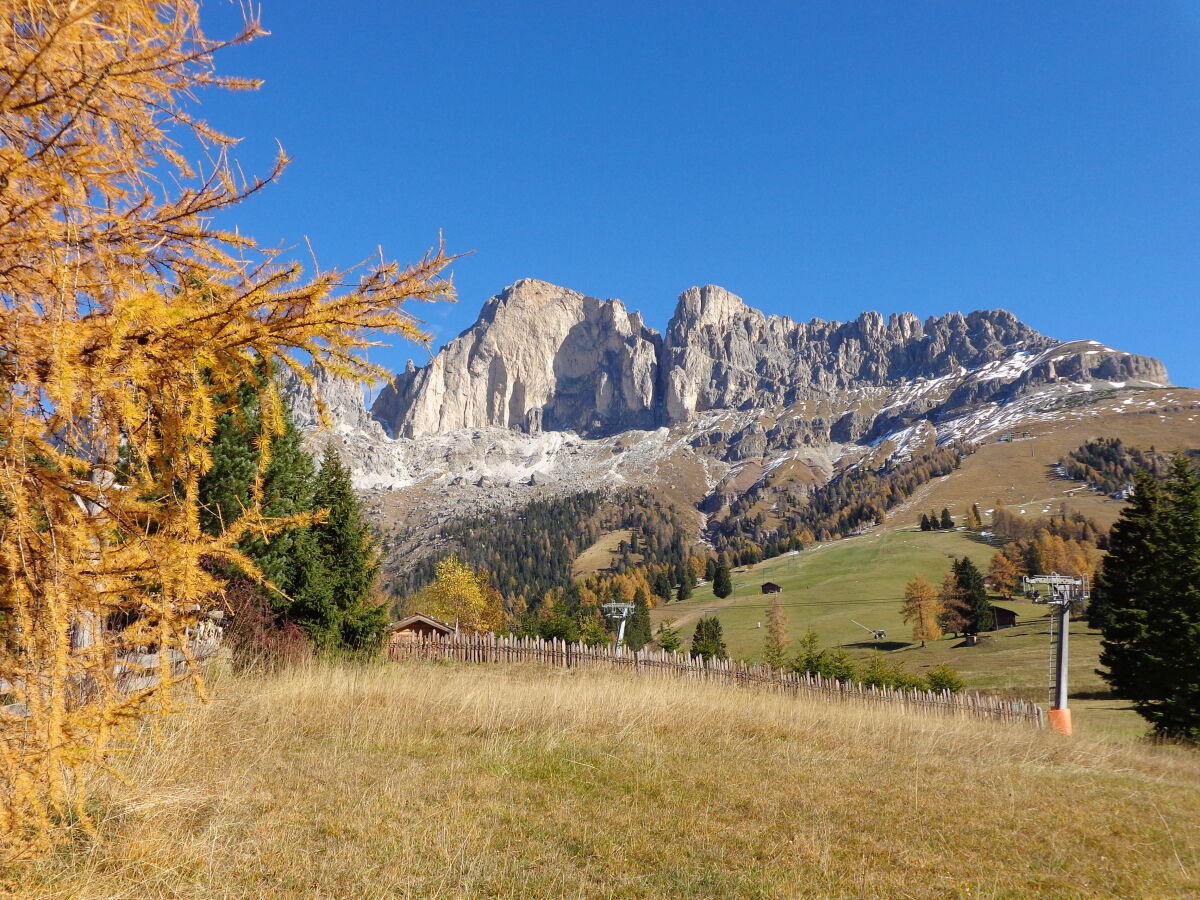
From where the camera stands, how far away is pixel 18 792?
2.58 metres

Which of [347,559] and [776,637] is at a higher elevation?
[347,559]

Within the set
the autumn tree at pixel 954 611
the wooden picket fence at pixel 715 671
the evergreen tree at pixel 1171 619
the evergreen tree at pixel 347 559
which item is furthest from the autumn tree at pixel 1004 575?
the evergreen tree at pixel 347 559

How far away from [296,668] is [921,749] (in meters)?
9.43

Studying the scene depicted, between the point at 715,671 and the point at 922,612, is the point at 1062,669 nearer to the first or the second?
the point at 715,671

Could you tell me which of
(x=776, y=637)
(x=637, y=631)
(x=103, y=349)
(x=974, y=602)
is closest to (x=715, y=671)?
(x=103, y=349)

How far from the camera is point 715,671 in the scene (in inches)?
765

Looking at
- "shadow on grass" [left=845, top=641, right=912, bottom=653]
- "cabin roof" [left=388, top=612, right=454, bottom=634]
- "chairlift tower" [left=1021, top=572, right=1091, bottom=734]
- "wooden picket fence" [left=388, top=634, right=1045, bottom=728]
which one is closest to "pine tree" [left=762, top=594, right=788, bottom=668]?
"shadow on grass" [left=845, top=641, right=912, bottom=653]

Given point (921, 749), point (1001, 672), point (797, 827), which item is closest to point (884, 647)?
point (1001, 672)

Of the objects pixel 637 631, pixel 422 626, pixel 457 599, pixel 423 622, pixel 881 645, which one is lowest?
pixel 881 645

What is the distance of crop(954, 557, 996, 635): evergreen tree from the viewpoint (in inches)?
2571

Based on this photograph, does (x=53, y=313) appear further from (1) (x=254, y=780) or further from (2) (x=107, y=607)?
(1) (x=254, y=780)

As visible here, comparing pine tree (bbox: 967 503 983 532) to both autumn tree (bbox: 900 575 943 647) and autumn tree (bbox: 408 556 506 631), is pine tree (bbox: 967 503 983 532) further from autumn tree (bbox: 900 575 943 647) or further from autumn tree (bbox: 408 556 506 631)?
autumn tree (bbox: 408 556 506 631)

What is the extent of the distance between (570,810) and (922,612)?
73977mm

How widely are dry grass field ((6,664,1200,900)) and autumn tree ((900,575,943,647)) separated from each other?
6521 centimetres
